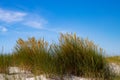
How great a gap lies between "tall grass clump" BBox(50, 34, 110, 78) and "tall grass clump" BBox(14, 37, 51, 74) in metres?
0.25

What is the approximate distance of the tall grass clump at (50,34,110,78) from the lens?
6387 millimetres

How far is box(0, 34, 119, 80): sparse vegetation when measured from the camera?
632 centimetres

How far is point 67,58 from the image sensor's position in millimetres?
6613

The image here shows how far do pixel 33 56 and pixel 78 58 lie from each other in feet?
3.58

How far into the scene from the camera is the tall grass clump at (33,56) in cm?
616

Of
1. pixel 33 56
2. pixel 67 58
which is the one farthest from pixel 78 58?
pixel 33 56

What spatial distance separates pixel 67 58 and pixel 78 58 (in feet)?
0.87

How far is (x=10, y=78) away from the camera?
5621mm

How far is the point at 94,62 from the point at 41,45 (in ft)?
4.45

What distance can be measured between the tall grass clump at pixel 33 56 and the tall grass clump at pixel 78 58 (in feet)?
0.84

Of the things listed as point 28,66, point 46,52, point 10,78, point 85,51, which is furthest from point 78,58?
point 10,78

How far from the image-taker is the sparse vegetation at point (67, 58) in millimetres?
6324

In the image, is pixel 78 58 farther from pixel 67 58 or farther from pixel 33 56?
pixel 33 56

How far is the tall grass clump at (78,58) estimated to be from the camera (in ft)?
21.0
